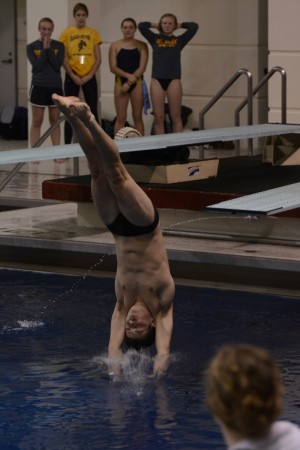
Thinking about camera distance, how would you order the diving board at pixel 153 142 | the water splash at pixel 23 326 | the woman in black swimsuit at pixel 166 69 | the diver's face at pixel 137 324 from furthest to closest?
the woman in black swimsuit at pixel 166 69 → the water splash at pixel 23 326 → the diving board at pixel 153 142 → the diver's face at pixel 137 324

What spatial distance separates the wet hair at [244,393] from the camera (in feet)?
7.54

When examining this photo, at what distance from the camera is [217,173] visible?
1068 centimetres

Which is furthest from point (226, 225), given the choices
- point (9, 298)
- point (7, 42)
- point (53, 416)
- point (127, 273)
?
point (7, 42)

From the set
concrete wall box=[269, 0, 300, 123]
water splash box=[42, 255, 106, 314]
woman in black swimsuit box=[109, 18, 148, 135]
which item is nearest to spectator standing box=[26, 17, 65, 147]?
woman in black swimsuit box=[109, 18, 148, 135]

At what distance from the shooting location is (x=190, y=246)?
8836 millimetres

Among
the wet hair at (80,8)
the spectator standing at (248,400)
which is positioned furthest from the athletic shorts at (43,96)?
the spectator standing at (248,400)

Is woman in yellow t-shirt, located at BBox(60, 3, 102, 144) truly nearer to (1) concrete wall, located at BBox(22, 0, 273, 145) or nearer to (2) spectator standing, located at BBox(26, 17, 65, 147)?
(2) spectator standing, located at BBox(26, 17, 65, 147)

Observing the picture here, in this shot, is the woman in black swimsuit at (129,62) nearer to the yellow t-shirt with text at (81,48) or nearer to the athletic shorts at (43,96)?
the yellow t-shirt with text at (81,48)

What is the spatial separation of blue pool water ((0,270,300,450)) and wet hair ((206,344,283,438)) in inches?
123

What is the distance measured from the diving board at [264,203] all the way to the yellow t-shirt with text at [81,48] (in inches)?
255

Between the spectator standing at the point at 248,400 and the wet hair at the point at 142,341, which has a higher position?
the spectator standing at the point at 248,400

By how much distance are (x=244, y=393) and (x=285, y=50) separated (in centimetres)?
1239

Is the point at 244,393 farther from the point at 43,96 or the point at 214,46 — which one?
the point at 214,46

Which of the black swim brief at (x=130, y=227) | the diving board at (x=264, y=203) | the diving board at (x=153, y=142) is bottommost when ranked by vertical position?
the diving board at (x=264, y=203)
